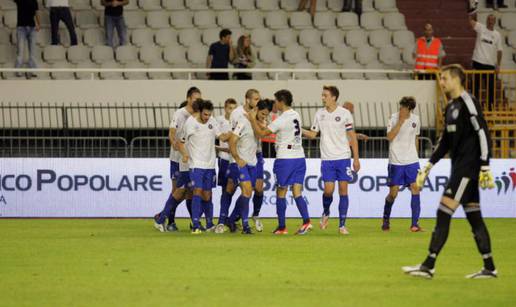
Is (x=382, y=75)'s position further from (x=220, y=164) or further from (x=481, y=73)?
(x=220, y=164)

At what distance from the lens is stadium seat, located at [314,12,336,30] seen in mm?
27328

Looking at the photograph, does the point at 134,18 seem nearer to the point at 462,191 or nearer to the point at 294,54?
the point at 294,54

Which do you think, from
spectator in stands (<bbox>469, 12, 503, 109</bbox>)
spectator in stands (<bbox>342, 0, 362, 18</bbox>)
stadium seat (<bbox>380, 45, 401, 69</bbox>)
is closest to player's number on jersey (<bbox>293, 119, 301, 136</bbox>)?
spectator in stands (<bbox>469, 12, 503, 109</bbox>)

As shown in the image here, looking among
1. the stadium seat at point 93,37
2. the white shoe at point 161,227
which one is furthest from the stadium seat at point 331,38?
the white shoe at point 161,227

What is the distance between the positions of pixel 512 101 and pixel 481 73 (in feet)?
5.14

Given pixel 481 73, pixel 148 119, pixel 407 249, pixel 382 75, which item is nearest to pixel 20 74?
pixel 148 119

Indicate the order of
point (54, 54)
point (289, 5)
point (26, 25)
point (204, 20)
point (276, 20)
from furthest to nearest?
point (289, 5)
point (276, 20)
point (204, 20)
point (54, 54)
point (26, 25)

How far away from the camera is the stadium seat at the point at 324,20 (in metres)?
27.3

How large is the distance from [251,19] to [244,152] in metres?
10.6

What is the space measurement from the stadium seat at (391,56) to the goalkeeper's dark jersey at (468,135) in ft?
49.8

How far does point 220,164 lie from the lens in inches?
710

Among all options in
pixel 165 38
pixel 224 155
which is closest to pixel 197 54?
A: pixel 165 38

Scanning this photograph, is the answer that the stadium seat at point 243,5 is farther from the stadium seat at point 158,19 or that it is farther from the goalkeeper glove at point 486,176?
the goalkeeper glove at point 486,176

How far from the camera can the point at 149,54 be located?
26.1 meters
